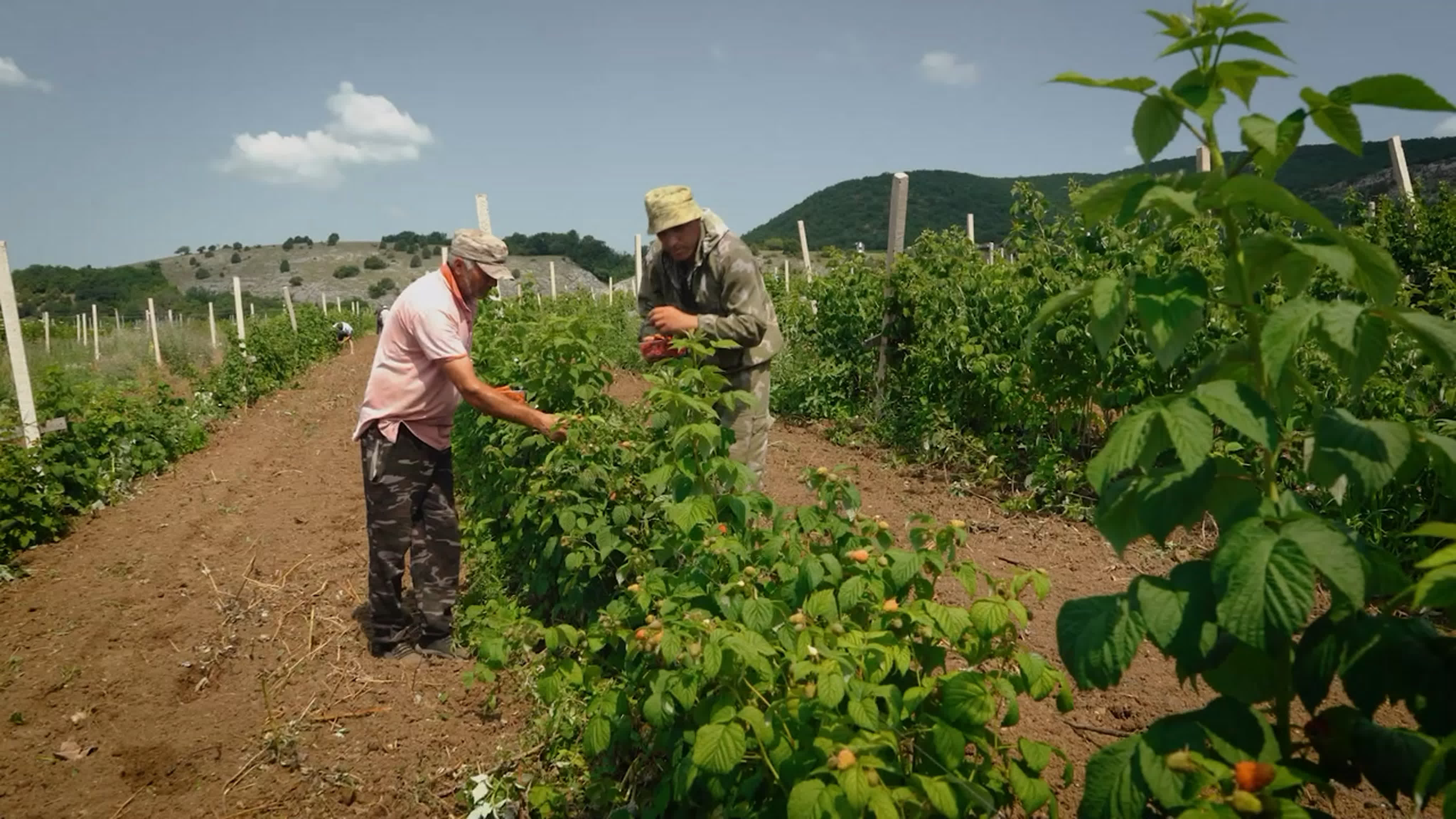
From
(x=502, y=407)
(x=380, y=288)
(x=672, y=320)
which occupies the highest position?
(x=380, y=288)

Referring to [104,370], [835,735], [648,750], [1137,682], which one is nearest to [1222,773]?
[835,735]

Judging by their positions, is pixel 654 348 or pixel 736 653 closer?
pixel 736 653

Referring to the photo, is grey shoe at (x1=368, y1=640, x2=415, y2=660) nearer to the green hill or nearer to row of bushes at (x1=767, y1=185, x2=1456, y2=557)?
row of bushes at (x1=767, y1=185, x2=1456, y2=557)

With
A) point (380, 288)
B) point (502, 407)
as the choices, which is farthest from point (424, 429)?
point (380, 288)

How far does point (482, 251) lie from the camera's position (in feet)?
13.0

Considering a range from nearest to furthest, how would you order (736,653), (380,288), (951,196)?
(736,653), (951,196), (380,288)

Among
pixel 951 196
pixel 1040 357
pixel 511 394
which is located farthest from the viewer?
pixel 951 196

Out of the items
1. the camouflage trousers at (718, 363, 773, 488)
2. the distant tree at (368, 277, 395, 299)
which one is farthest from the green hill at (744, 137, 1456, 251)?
the distant tree at (368, 277, 395, 299)

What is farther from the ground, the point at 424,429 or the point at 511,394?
the point at 511,394

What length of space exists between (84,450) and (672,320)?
22.1 feet

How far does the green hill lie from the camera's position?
2248cm

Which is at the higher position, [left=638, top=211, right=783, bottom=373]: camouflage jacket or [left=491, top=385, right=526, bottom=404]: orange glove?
[left=638, top=211, right=783, bottom=373]: camouflage jacket

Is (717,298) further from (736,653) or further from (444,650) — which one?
(736,653)

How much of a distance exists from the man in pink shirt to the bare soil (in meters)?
0.33
